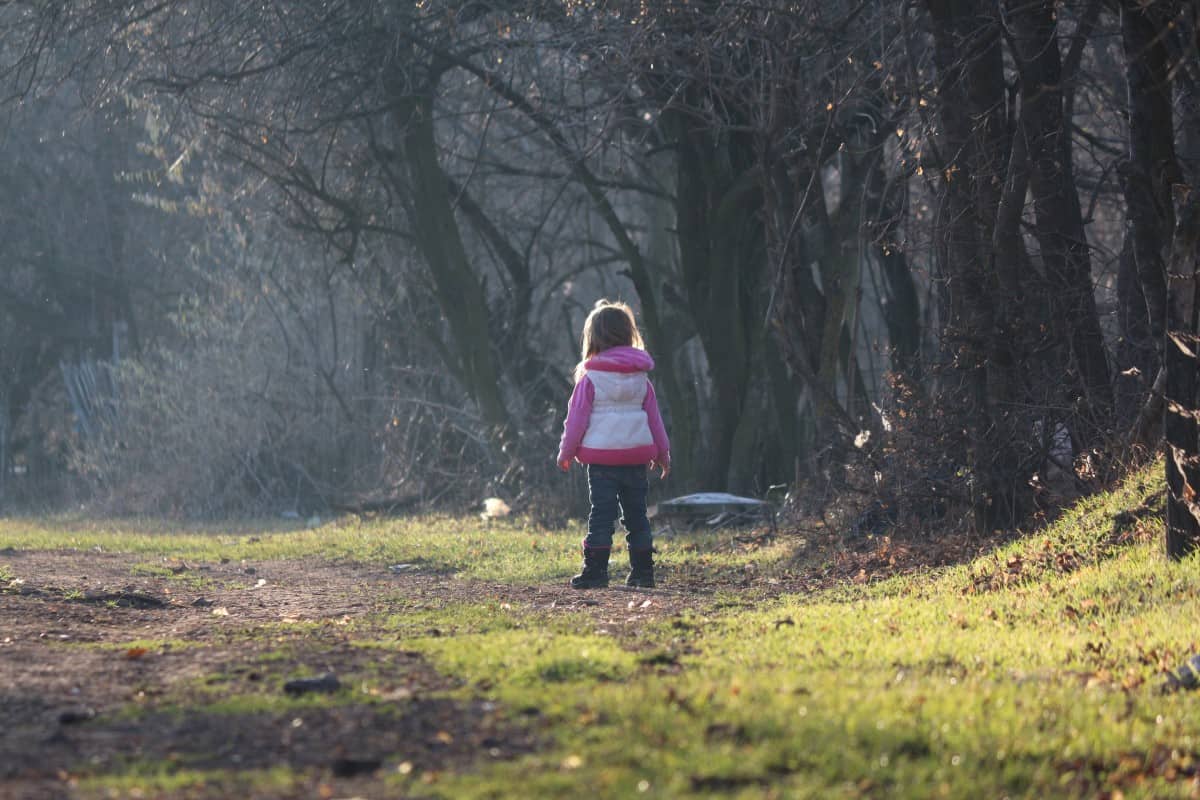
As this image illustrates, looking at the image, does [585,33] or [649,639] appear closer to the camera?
[649,639]

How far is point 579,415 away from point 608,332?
1.95ft

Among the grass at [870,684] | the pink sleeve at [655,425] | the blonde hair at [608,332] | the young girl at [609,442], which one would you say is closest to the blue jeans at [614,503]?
the young girl at [609,442]

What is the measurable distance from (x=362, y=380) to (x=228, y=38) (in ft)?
22.2

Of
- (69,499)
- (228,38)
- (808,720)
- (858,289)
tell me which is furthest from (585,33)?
(69,499)

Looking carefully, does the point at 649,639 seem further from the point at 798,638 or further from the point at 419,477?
the point at 419,477

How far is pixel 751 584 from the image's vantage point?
1076 cm

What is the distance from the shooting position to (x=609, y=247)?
67.6 feet

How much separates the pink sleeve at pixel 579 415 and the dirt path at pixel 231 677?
0.97 metres

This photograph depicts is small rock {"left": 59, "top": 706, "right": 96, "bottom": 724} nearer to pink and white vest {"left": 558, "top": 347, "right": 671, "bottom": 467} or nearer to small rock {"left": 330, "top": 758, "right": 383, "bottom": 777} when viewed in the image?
small rock {"left": 330, "top": 758, "right": 383, "bottom": 777}

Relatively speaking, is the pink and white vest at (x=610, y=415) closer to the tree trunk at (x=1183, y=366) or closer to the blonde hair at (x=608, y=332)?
the blonde hair at (x=608, y=332)

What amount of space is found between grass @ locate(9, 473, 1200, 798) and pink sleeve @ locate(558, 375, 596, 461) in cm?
116

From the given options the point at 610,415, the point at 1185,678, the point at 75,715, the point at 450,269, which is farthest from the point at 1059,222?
the point at 450,269

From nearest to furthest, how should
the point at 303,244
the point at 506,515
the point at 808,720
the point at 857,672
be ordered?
1. the point at 808,720
2. the point at 857,672
3. the point at 506,515
4. the point at 303,244

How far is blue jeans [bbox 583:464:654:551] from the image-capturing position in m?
10.4
